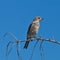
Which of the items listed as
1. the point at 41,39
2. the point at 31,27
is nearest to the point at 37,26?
the point at 31,27

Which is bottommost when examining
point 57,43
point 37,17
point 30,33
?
point 57,43

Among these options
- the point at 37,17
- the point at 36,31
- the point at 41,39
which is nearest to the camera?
the point at 41,39

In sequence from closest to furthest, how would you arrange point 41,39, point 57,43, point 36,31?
point 57,43 < point 41,39 < point 36,31

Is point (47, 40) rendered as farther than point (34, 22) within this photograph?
No

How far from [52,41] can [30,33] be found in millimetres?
→ 4730

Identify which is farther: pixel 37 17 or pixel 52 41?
pixel 37 17

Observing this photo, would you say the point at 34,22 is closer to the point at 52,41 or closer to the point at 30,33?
the point at 30,33

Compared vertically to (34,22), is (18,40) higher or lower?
lower

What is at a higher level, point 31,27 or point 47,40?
point 31,27

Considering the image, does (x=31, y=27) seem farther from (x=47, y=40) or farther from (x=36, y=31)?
(x=47, y=40)

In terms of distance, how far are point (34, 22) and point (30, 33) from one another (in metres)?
0.61

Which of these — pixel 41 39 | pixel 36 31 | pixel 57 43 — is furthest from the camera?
pixel 36 31

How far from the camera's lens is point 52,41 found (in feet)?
12.0

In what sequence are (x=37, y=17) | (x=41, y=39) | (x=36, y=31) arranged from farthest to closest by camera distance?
1. (x=37, y=17)
2. (x=36, y=31)
3. (x=41, y=39)
